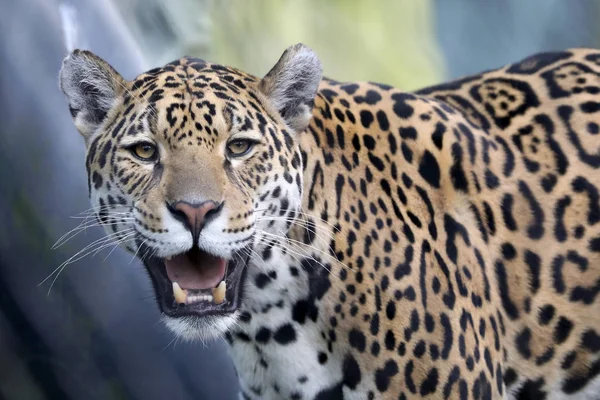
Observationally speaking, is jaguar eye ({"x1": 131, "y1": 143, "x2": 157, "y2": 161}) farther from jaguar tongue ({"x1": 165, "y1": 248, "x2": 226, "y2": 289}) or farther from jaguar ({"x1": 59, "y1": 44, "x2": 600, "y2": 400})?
jaguar tongue ({"x1": 165, "y1": 248, "x2": 226, "y2": 289})

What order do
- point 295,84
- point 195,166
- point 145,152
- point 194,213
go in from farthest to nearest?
point 295,84 < point 145,152 < point 195,166 < point 194,213

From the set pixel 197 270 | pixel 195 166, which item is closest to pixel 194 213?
pixel 195 166

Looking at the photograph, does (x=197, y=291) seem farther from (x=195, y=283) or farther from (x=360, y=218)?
(x=360, y=218)

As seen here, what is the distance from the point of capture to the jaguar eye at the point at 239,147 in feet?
13.9

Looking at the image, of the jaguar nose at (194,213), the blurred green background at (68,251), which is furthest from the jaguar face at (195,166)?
the blurred green background at (68,251)

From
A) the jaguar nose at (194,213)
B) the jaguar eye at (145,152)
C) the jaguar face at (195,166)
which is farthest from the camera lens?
the jaguar eye at (145,152)

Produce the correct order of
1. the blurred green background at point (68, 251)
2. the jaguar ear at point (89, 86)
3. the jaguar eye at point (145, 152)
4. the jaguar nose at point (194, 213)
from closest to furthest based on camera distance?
1. the jaguar nose at point (194, 213)
2. the jaguar eye at point (145, 152)
3. the jaguar ear at point (89, 86)
4. the blurred green background at point (68, 251)

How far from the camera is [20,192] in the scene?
666 cm

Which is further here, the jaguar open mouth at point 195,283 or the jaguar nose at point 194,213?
the jaguar open mouth at point 195,283

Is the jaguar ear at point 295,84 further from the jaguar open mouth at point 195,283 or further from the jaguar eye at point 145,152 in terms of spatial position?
the jaguar open mouth at point 195,283

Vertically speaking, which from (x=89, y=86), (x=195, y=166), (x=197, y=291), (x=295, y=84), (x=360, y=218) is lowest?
(x=197, y=291)

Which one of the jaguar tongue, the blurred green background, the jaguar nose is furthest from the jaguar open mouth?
the blurred green background

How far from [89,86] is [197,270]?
108cm

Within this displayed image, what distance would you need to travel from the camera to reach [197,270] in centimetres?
422
